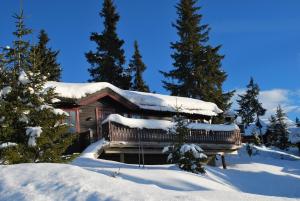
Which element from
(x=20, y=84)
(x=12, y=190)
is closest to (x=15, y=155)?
(x=20, y=84)

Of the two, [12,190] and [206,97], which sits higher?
[206,97]

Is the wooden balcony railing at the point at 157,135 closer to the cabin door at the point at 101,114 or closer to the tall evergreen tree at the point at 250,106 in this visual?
the cabin door at the point at 101,114

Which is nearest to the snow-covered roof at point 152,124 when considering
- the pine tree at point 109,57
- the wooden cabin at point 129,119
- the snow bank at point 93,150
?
the wooden cabin at point 129,119

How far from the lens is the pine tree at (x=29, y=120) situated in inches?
600

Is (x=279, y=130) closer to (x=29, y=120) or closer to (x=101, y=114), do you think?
(x=101, y=114)

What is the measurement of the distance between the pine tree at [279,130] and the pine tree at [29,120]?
50306mm

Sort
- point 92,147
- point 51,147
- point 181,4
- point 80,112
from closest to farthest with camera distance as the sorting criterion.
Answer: point 51,147 < point 92,147 < point 80,112 < point 181,4

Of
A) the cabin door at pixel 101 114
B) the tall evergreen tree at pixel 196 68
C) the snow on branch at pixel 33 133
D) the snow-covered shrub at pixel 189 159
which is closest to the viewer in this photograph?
the snow on branch at pixel 33 133

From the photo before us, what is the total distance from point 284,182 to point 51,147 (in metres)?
14.5

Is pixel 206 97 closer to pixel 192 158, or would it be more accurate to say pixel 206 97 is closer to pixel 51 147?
pixel 192 158

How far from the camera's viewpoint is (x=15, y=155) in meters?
14.7

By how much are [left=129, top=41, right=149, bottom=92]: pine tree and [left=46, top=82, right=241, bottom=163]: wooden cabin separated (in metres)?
18.1

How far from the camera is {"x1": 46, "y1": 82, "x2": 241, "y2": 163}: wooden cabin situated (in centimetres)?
2633

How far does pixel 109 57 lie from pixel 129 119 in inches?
987
